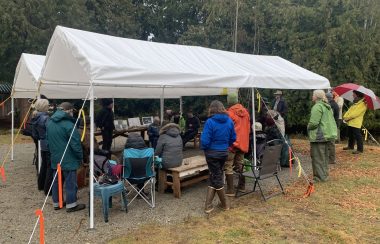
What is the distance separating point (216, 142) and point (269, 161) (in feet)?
4.27

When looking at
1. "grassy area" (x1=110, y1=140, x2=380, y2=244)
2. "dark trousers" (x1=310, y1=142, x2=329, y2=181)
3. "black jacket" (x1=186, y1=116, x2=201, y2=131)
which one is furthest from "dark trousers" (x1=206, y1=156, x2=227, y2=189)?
"black jacket" (x1=186, y1=116, x2=201, y2=131)

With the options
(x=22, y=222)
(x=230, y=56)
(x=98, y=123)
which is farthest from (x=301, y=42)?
(x=22, y=222)

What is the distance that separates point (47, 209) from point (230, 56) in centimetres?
492

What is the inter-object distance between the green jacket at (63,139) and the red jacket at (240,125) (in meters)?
2.45

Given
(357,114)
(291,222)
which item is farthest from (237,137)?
(357,114)

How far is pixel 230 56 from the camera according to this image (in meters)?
8.02

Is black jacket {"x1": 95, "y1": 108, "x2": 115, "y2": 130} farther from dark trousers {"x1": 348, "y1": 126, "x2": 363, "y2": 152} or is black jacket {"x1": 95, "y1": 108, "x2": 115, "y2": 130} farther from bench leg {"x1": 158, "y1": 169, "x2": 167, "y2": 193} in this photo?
dark trousers {"x1": 348, "y1": 126, "x2": 363, "y2": 152}

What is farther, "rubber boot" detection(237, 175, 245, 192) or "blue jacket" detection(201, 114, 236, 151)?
"rubber boot" detection(237, 175, 245, 192)

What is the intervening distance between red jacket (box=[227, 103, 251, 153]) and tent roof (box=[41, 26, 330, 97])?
0.48 meters

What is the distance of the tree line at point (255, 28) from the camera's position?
14.9m

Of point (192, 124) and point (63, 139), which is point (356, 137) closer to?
point (192, 124)

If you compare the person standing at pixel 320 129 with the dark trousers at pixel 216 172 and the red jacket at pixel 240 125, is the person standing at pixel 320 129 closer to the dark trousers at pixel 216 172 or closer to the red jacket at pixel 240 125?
the red jacket at pixel 240 125

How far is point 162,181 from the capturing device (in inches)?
243

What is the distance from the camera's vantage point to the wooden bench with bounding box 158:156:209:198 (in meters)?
5.92
